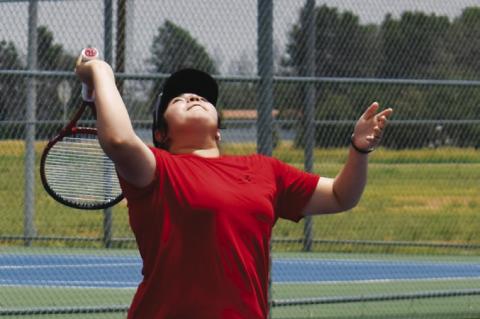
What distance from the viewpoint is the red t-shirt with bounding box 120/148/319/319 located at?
11.5 feet

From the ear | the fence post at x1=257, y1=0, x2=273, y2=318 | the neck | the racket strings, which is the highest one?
the neck

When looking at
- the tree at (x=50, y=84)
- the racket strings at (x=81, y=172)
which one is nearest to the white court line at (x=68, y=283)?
the tree at (x=50, y=84)

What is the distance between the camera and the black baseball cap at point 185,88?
148 inches

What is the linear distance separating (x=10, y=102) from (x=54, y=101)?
522 millimetres

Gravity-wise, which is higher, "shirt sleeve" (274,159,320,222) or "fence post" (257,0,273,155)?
"shirt sleeve" (274,159,320,222)

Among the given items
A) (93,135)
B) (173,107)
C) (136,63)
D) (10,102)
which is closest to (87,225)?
Answer: (10,102)

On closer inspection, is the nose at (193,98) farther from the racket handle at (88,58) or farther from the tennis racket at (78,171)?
the tennis racket at (78,171)

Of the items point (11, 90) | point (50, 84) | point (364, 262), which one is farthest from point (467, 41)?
point (11, 90)

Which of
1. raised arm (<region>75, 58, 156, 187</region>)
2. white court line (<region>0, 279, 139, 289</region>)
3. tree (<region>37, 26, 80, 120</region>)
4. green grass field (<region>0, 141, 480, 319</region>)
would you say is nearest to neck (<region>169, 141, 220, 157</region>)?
raised arm (<region>75, 58, 156, 187</region>)

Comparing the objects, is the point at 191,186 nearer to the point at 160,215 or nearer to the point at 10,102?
the point at 160,215

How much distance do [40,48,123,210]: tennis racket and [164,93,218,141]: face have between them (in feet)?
1.58

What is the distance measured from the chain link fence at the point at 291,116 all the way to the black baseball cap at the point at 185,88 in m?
5.75

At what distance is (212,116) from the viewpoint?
11.9 ft

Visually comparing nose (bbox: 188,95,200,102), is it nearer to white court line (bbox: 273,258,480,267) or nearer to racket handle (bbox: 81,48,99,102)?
racket handle (bbox: 81,48,99,102)
